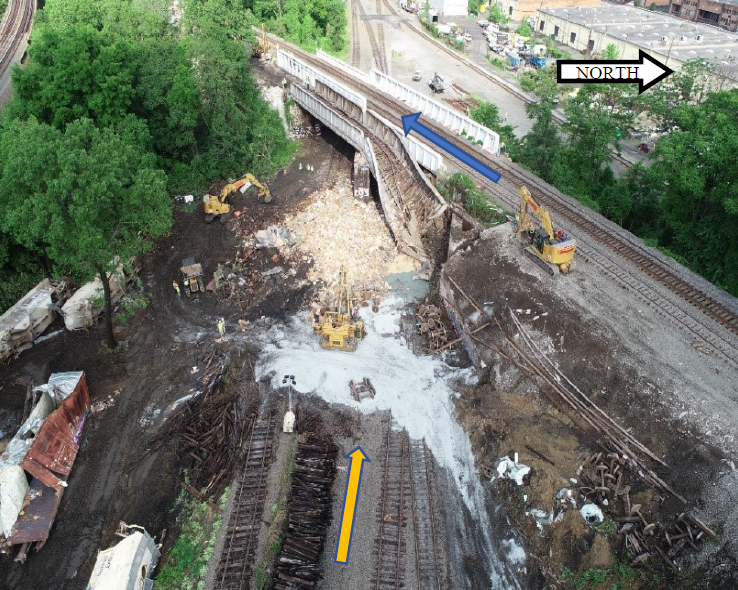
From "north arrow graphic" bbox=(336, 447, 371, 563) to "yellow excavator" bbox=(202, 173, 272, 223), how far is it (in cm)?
2121

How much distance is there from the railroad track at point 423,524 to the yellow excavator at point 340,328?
250 inches

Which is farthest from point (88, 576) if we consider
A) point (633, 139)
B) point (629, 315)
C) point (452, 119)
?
point (633, 139)

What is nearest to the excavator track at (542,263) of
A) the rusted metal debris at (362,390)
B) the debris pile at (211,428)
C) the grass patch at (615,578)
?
the rusted metal debris at (362,390)

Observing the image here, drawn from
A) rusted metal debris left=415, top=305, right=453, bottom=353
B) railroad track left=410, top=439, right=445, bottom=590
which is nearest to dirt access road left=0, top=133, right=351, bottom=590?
rusted metal debris left=415, top=305, right=453, bottom=353

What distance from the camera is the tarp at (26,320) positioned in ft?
84.7

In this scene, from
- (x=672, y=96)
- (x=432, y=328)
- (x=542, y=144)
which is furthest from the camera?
(x=542, y=144)

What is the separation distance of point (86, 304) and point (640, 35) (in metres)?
72.4

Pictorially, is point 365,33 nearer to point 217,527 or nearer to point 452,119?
point 452,119

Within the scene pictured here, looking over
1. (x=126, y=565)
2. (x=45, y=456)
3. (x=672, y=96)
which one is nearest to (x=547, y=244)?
(x=126, y=565)

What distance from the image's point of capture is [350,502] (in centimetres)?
2002

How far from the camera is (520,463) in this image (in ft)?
67.2

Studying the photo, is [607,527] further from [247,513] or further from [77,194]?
[77,194]

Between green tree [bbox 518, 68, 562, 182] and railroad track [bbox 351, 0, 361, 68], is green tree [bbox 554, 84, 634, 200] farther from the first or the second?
railroad track [bbox 351, 0, 361, 68]

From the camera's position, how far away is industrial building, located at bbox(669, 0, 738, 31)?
7825cm
